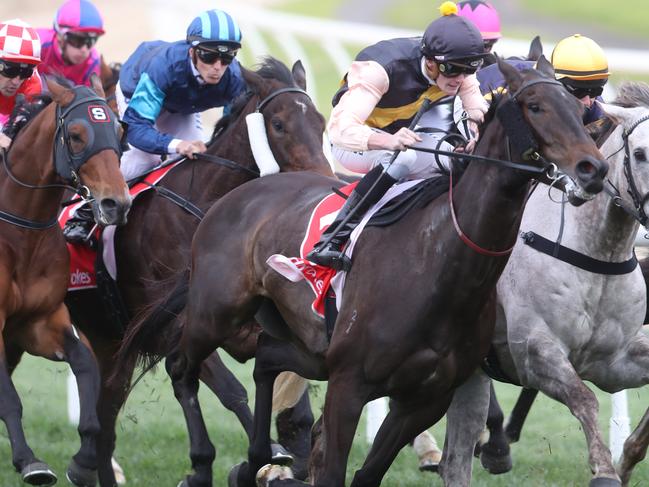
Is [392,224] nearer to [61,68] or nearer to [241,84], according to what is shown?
[241,84]

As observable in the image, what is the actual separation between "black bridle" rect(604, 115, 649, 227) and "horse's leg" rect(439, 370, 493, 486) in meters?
1.03

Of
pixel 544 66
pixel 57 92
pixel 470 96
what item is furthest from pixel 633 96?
pixel 57 92

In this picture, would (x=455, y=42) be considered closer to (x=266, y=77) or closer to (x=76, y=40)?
(x=266, y=77)

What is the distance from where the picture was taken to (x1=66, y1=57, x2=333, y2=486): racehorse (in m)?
7.08

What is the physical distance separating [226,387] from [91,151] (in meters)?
1.50

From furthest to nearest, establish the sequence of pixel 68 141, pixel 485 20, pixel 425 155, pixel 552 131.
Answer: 1. pixel 485 20
2. pixel 68 141
3. pixel 425 155
4. pixel 552 131

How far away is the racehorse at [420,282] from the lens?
16.0 ft

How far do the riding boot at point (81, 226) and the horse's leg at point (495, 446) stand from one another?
250cm

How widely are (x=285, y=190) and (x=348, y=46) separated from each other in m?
25.1

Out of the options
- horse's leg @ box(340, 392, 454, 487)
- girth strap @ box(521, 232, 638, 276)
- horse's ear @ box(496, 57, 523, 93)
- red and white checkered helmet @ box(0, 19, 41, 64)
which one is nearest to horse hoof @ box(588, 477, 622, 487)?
horse's leg @ box(340, 392, 454, 487)

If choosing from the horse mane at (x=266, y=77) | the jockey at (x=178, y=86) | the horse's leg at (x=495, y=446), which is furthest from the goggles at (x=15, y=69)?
the horse's leg at (x=495, y=446)

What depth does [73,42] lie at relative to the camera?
9234mm

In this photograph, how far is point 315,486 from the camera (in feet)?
18.2

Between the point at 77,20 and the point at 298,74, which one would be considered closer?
the point at 298,74
